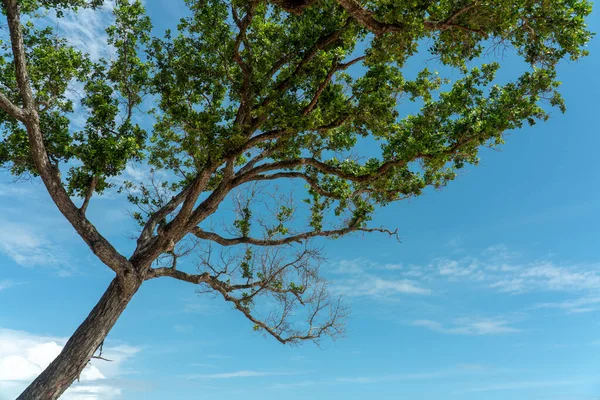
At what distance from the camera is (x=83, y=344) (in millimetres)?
9359

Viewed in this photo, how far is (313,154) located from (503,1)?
612 centimetres

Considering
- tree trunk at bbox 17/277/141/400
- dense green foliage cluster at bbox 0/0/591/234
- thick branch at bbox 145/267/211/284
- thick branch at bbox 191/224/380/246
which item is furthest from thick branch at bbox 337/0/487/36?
thick branch at bbox 145/267/211/284

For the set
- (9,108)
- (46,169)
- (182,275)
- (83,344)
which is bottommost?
(83,344)

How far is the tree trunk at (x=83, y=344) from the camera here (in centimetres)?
893

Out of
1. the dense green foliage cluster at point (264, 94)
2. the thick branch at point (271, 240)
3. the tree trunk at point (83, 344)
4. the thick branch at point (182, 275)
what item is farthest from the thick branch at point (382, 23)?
the thick branch at point (182, 275)

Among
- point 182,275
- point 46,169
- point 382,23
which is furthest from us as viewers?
point 182,275

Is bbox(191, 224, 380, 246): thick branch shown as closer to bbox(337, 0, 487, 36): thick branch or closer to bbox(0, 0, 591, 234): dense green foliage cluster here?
bbox(0, 0, 591, 234): dense green foliage cluster

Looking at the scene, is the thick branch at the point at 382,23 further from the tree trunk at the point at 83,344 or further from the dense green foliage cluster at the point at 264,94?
the tree trunk at the point at 83,344

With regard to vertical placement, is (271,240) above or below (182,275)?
above

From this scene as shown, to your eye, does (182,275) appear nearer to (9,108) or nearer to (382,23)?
(9,108)

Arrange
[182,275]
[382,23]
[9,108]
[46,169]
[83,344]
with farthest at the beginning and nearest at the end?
[182,275]
[46,169]
[83,344]
[9,108]
[382,23]

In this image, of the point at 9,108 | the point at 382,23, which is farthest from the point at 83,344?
the point at 382,23

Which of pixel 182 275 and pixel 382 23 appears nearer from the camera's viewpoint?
pixel 382 23

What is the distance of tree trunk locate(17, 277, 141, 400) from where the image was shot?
8930 mm
